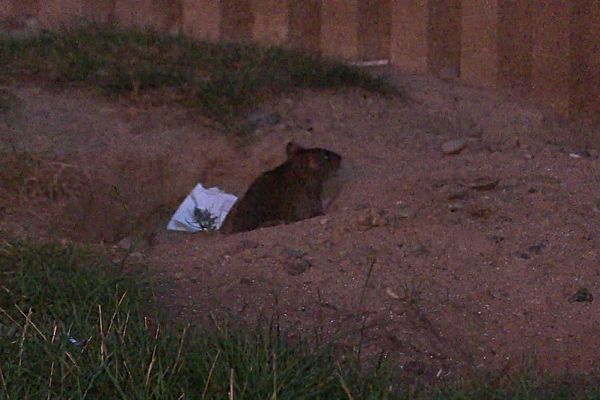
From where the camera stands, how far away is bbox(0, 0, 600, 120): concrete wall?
5809 millimetres

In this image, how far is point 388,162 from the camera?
17.1 ft

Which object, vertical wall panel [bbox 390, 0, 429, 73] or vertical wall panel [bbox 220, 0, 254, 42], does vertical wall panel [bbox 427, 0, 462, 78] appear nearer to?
vertical wall panel [bbox 390, 0, 429, 73]

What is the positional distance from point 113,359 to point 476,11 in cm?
377

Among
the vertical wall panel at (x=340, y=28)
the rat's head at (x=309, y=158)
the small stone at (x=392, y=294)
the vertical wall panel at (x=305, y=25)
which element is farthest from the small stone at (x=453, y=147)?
the small stone at (x=392, y=294)

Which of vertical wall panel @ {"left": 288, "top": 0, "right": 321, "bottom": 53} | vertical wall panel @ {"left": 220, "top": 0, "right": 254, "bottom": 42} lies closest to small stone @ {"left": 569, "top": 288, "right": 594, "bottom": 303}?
vertical wall panel @ {"left": 288, "top": 0, "right": 321, "bottom": 53}

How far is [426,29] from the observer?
609 centimetres

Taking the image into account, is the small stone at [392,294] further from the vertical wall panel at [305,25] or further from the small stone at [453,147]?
the vertical wall panel at [305,25]

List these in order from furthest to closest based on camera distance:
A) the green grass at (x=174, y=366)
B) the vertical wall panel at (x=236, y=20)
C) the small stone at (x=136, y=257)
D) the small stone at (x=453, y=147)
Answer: the vertical wall panel at (x=236, y=20), the small stone at (x=453, y=147), the small stone at (x=136, y=257), the green grass at (x=174, y=366)

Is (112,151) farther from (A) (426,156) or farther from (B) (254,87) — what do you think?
(A) (426,156)

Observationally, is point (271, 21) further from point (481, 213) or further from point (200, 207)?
point (481, 213)

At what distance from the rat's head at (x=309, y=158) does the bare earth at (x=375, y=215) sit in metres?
0.12

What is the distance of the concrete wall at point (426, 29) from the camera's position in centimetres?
581

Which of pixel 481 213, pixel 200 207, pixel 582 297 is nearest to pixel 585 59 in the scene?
pixel 481 213

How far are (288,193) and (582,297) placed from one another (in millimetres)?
1705
